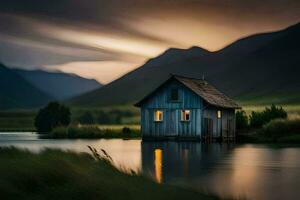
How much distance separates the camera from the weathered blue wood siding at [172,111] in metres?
58.5

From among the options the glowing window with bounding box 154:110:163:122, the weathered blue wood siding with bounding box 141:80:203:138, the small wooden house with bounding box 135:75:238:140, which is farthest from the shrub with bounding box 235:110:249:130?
the glowing window with bounding box 154:110:163:122

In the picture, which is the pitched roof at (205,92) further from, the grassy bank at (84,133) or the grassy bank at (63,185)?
the grassy bank at (63,185)

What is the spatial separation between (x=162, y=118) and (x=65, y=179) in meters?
45.5

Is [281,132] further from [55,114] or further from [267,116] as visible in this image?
[55,114]

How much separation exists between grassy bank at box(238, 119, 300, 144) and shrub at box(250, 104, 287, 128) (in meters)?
5.13

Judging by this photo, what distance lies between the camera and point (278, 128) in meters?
55.8

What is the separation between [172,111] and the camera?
196 feet

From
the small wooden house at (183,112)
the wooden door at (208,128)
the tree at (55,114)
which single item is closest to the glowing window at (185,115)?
the small wooden house at (183,112)

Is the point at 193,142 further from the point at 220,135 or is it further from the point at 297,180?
the point at 297,180

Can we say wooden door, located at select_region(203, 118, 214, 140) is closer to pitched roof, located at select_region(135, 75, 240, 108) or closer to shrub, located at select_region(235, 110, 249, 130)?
pitched roof, located at select_region(135, 75, 240, 108)

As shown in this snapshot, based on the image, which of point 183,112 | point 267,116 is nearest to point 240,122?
point 267,116

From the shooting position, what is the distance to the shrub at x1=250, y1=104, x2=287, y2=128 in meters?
62.3

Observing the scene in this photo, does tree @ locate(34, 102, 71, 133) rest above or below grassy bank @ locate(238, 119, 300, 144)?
above

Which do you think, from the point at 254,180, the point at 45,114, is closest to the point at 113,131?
the point at 45,114
